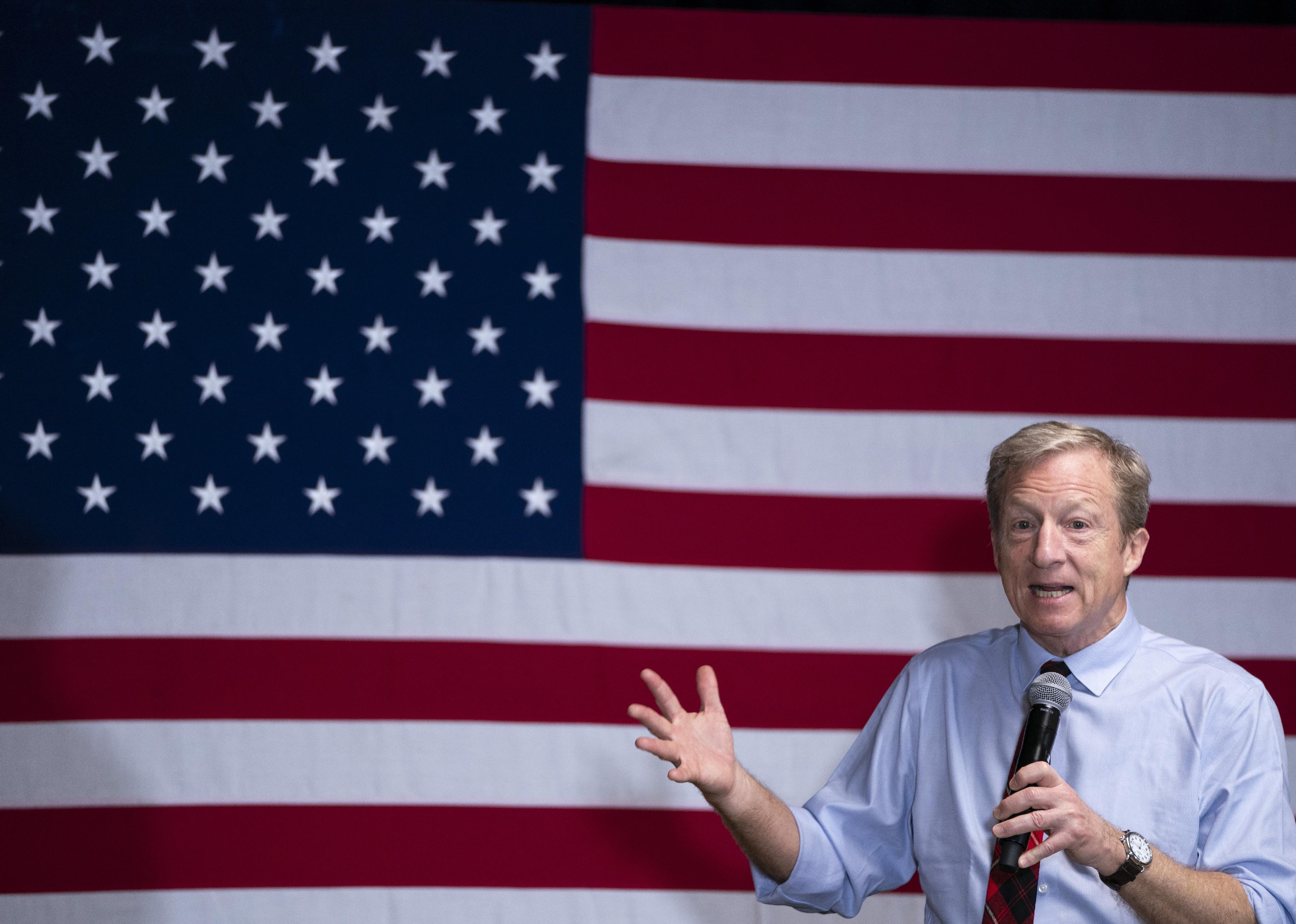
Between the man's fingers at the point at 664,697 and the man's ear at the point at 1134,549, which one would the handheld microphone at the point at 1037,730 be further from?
the man's fingers at the point at 664,697

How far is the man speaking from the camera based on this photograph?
5.11 feet

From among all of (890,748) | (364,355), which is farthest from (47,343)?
(890,748)

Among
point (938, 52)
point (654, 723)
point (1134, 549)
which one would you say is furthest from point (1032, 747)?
point (938, 52)

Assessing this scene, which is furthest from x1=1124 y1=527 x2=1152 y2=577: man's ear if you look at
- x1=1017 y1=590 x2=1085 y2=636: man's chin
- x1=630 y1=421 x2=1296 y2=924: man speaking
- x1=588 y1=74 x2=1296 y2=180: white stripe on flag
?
x1=588 y1=74 x2=1296 y2=180: white stripe on flag

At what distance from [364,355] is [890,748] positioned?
→ 5.27 ft

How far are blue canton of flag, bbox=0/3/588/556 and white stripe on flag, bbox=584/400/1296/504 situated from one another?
174mm

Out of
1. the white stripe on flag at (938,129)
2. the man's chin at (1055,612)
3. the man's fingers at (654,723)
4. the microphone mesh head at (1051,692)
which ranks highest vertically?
the white stripe on flag at (938,129)

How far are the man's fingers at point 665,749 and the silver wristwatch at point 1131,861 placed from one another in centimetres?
62

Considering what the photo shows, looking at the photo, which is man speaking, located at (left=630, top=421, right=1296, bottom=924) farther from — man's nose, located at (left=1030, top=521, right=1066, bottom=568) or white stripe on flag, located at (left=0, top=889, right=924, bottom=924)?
white stripe on flag, located at (left=0, top=889, right=924, bottom=924)

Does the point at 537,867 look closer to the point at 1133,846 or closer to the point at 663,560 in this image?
the point at 663,560

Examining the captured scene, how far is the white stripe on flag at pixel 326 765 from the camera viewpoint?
2.53m

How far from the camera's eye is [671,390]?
2.63 m

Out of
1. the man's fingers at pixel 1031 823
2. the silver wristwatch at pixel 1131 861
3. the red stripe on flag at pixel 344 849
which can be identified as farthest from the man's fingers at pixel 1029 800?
the red stripe on flag at pixel 344 849

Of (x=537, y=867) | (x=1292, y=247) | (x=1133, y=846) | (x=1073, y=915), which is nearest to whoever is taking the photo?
(x=1133, y=846)
